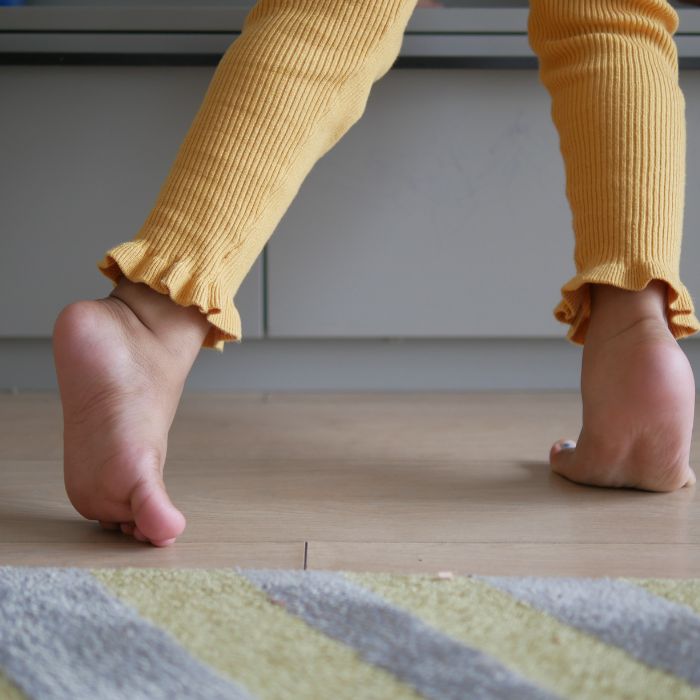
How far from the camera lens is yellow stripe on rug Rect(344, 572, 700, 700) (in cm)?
42

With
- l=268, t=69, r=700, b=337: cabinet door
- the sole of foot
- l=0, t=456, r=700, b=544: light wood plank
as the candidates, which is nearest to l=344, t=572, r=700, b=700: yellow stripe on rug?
l=0, t=456, r=700, b=544: light wood plank

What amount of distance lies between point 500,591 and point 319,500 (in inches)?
10.2

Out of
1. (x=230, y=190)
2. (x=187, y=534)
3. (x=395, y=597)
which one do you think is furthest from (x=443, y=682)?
(x=230, y=190)

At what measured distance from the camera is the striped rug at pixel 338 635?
1.36 feet

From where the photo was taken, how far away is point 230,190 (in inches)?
27.4

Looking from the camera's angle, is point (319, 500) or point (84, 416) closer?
point (84, 416)

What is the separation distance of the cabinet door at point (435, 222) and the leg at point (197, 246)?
0.46m

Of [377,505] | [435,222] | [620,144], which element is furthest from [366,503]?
[435,222]

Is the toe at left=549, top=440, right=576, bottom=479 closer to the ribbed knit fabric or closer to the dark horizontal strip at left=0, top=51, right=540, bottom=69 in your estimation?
the ribbed knit fabric

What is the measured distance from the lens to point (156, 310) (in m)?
0.69

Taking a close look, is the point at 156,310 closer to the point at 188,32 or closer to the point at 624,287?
the point at 624,287

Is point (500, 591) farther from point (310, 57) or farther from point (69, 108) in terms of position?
point (69, 108)

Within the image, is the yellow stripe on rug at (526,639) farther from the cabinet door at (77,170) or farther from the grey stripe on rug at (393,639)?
the cabinet door at (77,170)

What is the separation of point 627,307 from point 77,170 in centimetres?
82
